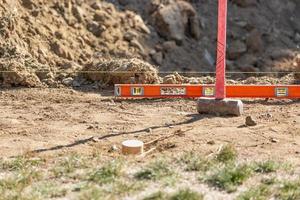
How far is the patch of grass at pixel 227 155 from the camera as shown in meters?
6.68

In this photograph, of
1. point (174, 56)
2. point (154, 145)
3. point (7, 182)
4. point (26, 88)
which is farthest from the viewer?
point (174, 56)

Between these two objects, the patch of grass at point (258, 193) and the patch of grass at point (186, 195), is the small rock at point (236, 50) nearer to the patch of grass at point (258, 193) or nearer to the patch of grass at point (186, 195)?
the patch of grass at point (258, 193)

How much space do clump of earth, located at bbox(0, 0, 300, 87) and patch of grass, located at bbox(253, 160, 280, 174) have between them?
14.1ft

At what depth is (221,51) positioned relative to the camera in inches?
337

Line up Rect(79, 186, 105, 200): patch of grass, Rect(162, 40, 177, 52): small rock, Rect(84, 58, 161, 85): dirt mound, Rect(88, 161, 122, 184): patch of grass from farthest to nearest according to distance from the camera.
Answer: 1. Rect(162, 40, 177, 52): small rock
2. Rect(84, 58, 161, 85): dirt mound
3. Rect(88, 161, 122, 184): patch of grass
4. Rect(79, 186, 105, 200): patch of grass

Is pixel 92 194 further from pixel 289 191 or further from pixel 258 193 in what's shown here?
pixel 289 191

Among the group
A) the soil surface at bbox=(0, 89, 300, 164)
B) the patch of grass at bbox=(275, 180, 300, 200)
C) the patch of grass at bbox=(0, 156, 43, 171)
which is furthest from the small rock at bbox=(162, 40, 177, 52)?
the patch of grass at bbox=(275, 180, 300, 200)

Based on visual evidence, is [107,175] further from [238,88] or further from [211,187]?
[238,88]

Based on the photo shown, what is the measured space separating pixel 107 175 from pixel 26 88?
481cm

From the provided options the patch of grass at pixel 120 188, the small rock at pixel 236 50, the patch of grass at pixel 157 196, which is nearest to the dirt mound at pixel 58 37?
the small rock at pixel 236 50

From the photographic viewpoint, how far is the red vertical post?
27.3 ft

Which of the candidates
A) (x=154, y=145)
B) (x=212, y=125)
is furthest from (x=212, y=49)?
(x=154, y=145)

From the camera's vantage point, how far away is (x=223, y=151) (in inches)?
269

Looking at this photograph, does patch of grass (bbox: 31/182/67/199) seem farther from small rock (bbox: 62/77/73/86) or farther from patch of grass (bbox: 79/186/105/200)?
small rock (bbox: 62/77/73/86)
